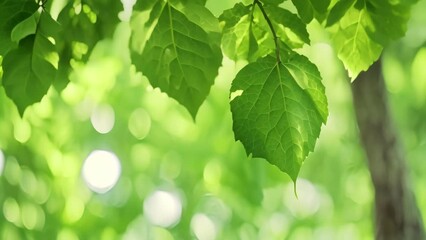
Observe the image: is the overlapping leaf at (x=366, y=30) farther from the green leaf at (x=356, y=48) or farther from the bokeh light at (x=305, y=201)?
the bokeh light at (x=305, y=201)

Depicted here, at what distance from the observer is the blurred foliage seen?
5.41 ft

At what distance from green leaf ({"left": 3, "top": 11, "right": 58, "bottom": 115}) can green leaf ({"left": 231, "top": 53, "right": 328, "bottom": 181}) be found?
96 millimetres

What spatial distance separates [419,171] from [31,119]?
111cm

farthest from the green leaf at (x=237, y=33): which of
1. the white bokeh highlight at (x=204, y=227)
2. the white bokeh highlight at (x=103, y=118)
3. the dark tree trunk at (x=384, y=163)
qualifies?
the white bokeh highlight at (x=204, y=227)

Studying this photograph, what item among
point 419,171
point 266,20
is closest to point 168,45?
point 266,20

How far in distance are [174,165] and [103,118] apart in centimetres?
24

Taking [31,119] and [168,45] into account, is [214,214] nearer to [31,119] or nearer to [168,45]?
[31,119]

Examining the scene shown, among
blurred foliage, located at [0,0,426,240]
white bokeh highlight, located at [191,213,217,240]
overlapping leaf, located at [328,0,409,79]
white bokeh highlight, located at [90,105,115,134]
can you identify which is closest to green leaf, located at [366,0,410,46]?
overlapping leaf, located at [328,0,409,79]

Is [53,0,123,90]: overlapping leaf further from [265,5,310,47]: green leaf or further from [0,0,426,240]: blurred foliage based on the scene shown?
[0,0,426,240]: blurred foliage

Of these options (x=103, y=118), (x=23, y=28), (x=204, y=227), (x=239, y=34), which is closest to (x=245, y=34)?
(x=239, y=34)

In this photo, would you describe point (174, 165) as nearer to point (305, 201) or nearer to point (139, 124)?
point (139, 124)

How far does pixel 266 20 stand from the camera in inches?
13.0

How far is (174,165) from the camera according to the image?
190 cm

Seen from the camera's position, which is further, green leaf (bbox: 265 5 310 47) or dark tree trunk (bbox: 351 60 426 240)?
dark tree trunk (bbox: 351 60 426 240)
